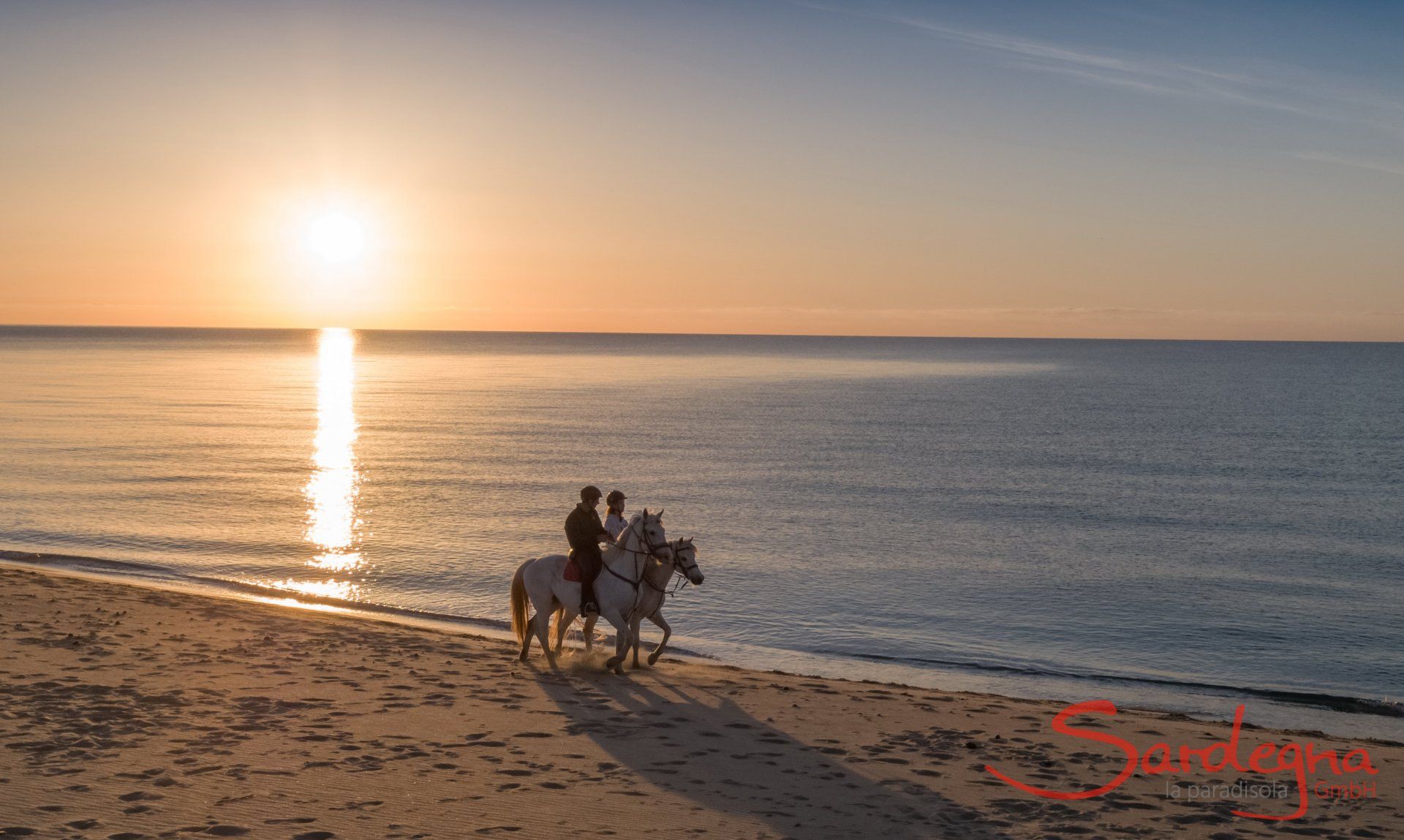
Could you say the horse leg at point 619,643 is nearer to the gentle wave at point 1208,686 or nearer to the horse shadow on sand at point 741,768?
the horse shadow on sand at point 741,768

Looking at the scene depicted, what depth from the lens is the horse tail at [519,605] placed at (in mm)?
14398

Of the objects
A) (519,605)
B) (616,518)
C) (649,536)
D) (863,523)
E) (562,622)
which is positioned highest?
(616,518)

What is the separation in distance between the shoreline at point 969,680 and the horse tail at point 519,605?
2.96 metres

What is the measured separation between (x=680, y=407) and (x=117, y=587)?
59.3m

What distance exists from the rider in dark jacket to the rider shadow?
116cm

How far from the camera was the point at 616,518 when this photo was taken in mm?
13906

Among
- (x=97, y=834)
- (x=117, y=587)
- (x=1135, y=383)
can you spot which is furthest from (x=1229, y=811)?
(x=1135, y=383)

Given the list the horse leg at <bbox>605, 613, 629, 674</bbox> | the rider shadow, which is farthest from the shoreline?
the rider shadow

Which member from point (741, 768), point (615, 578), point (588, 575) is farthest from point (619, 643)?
point (741, 768)

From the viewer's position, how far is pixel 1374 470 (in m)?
43.8

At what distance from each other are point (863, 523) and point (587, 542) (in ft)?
60.0

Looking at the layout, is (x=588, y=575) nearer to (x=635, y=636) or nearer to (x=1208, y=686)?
(x=635, y=636)

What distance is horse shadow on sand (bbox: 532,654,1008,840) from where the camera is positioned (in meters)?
8.85

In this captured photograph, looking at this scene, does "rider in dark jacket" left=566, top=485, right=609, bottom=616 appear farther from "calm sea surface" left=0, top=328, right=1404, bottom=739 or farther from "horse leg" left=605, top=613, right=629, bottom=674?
"calm sea surface" left=0, top=328, right=1404, bottom=739
